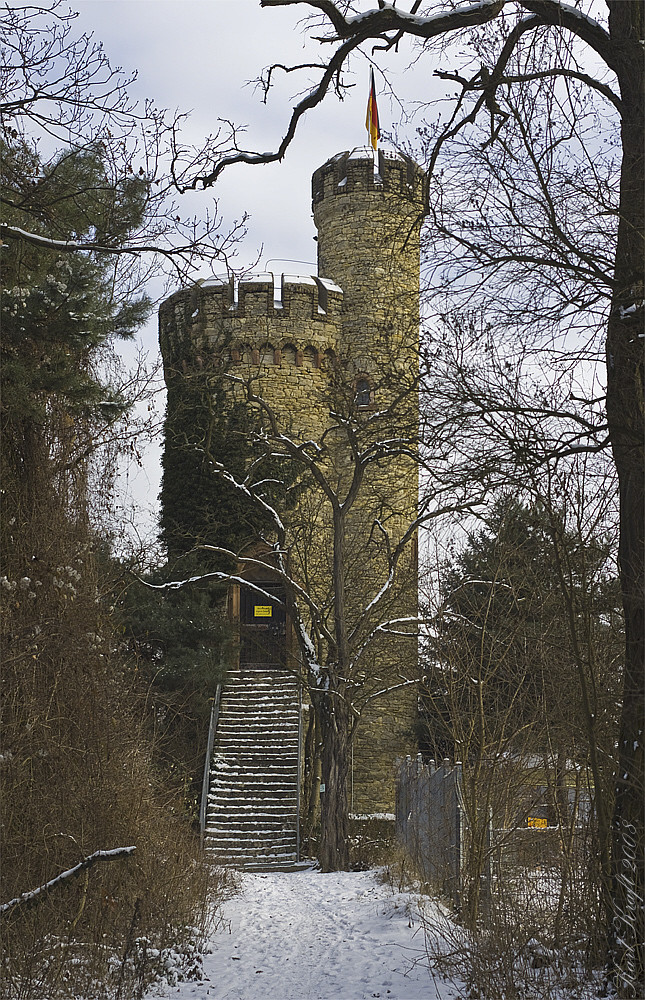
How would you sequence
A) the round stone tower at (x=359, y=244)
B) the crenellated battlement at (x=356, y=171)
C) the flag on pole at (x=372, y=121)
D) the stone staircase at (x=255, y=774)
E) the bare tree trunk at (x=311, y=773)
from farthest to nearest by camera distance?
1. the crenellated battlement at (x=356, y=171)
2. the round stone tower at (x=359, y=244)
3. the flag on pole at (x=372, y=121)
4. the bare tree trunk at (x=311, y=773)
5. the stone staircase at (x=255, y=774)

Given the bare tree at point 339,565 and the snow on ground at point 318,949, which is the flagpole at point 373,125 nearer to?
the bare tree at point 339,565

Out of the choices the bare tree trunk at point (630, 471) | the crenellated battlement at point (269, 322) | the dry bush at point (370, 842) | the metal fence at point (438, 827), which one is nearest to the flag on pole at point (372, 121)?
the crenellated battlement at point (269, 322)

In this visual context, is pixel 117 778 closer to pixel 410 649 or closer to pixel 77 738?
pixel 77 738

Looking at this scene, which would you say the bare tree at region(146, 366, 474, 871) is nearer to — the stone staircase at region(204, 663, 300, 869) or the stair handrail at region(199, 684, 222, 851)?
the stone staircase at region(204, 663, 300, 869)

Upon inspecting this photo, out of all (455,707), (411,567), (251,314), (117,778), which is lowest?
(117,778)

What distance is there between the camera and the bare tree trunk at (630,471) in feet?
18.4

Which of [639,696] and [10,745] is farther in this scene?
[10,745]

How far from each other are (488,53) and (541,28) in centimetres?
39

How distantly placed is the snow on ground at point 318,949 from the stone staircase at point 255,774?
10.3ft

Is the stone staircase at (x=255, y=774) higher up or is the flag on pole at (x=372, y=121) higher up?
the flag on pole at (x=372, y=121)

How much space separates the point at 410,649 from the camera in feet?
58.3

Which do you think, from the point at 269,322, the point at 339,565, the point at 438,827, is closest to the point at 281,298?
the point at 269,322

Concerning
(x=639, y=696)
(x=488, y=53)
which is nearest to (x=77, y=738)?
(x=639, y=696)

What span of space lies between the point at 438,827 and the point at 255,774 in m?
7.45
